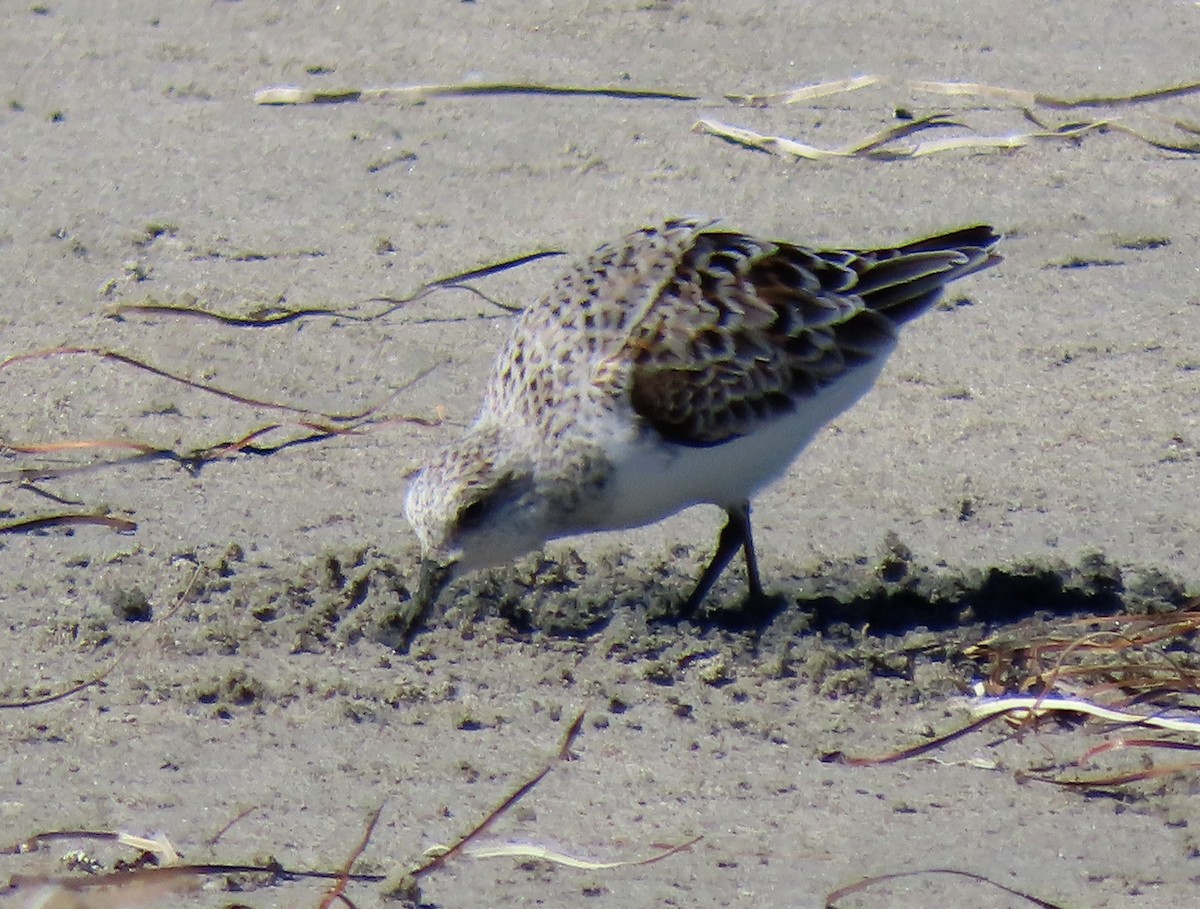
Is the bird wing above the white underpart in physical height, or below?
above

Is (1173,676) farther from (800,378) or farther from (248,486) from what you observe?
(248,486)

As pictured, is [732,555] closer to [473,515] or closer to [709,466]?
[709,466]

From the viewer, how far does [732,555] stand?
4727 millimetres

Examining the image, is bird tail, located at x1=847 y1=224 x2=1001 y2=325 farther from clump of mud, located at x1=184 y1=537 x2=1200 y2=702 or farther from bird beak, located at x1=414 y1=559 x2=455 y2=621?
bird beak, located at x1=414 y1=559 x2=455 y2=621

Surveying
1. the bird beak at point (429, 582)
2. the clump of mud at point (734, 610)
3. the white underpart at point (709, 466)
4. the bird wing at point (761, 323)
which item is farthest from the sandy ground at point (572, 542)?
the bird wing at point (761, 323)

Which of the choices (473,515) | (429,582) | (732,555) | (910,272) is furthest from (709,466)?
(910,272)

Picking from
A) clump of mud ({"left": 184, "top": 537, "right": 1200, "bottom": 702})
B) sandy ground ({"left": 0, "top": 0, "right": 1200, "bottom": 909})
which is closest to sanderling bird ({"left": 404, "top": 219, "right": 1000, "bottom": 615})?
clump of mud ({"left": 184, "top": 537, "right": 1200, "bottom": 702})

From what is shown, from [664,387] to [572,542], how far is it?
0.75 meters

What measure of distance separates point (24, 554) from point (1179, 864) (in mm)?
2936

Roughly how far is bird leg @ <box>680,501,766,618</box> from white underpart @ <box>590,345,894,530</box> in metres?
0.05

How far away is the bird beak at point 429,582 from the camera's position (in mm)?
4320

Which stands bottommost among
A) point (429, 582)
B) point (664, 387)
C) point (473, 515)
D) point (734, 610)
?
point (734, 610)

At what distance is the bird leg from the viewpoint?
4578 millimetres

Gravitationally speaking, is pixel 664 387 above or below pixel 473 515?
above
